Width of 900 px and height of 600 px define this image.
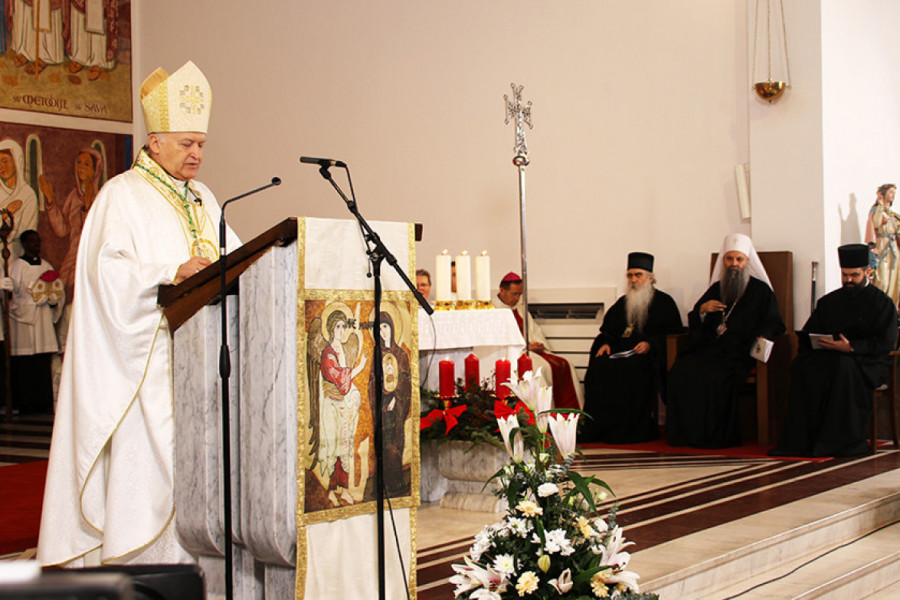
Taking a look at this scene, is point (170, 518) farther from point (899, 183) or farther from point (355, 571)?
point (899, 183)

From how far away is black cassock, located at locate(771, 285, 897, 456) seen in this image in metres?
6.50

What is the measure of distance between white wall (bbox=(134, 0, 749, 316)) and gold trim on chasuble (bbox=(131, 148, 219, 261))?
17.6 ft

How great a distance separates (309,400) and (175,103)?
1333 mm

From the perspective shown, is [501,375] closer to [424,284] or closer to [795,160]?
[424,284]

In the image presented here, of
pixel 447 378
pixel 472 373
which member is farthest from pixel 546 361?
pixel 447 378

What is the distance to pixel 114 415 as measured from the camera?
308 cm

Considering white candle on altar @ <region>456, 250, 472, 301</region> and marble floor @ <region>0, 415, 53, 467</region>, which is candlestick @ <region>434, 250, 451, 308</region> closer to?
white candle on altar @ <region>456, 250, 472, 301</region>

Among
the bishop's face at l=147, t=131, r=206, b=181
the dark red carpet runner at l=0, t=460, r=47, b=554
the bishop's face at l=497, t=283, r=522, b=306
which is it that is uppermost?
the bishop's face at l=147, t=131, r=206, b=181

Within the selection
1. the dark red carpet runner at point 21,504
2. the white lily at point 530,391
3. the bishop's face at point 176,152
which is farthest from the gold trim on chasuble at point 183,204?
the dark red carpet runner at point 21,504

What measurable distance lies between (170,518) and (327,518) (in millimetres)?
660

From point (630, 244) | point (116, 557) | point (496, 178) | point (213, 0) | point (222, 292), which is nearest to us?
point (222, 292)

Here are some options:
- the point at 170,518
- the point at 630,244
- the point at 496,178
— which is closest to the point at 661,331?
the point at 630,244

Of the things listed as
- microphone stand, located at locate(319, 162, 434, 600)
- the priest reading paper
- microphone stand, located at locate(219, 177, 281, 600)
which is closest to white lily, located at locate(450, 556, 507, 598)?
microphone stand, located at locate(319, 162, 434, 600)

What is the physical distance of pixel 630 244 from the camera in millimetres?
8430
